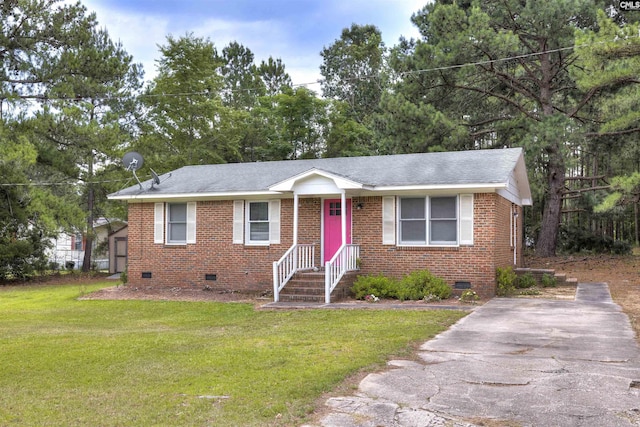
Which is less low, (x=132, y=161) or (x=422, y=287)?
(x=132, y=161)

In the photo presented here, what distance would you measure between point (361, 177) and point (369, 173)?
497mm

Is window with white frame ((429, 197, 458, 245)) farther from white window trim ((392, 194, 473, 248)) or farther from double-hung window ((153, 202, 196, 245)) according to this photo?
double-hung window ((153, 202, 196, 245))

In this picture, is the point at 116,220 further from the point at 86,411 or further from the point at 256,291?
the point at 86,411

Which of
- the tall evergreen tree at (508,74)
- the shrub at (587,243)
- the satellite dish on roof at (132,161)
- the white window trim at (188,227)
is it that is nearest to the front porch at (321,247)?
the white window trim at (188,227)

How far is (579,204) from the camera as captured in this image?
29.4 metres

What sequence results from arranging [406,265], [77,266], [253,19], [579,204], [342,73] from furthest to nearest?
[342,73], [77,266], [579,204], [253,19], [406,265]

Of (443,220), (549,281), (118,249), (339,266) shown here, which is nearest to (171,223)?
(339,266)

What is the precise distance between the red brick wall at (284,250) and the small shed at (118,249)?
8.77m

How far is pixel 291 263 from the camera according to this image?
15.2 meters

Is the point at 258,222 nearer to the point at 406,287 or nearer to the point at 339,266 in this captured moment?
the point at 339,266

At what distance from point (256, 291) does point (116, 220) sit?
1603 centimetres

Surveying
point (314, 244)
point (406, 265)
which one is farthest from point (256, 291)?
point (406, 265)

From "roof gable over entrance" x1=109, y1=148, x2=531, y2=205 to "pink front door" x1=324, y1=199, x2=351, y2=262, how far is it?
3.38ft

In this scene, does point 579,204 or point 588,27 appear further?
point 579,204
